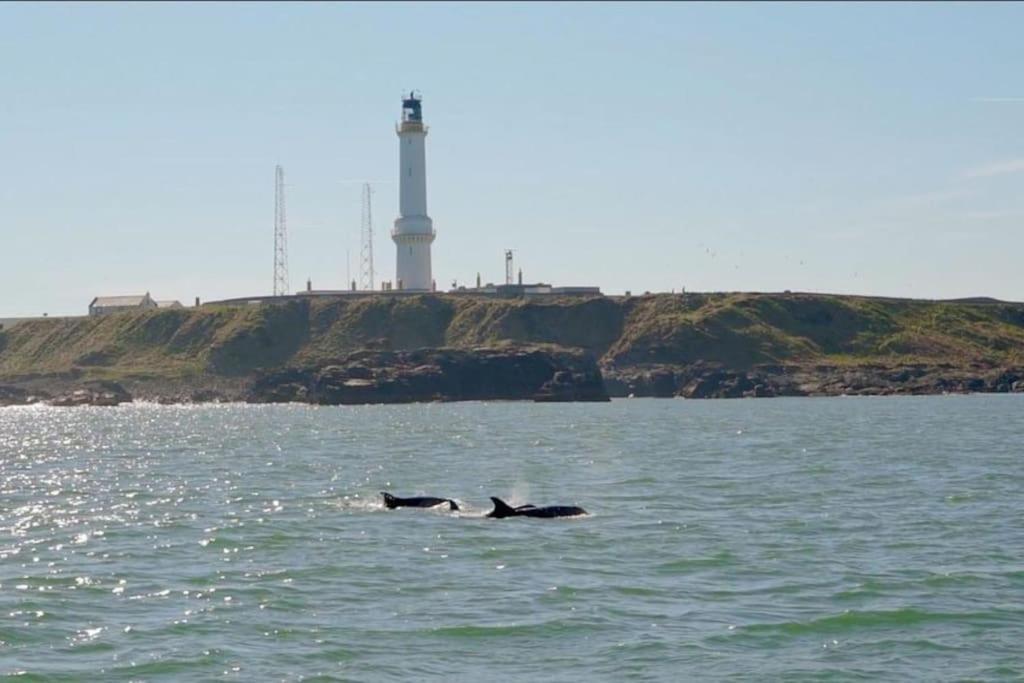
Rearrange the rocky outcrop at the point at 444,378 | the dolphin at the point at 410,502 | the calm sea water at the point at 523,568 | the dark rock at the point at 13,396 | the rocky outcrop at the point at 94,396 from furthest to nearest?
the dark rock at the point at 13,396 < the rocky outcrop at the point at 94,396 < the rocky outcrop at the point at 444,378 < the dolphin at the point at 410,502 < the calm sea water at the point at 523,568

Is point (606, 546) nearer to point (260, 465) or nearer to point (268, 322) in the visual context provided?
point (260, 465)

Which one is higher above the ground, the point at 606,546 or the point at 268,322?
the point at 268,322

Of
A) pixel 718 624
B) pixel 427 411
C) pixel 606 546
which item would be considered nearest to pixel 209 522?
pixel 606 546

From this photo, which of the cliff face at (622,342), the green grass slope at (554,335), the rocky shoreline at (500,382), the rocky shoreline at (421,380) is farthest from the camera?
the green grass slope at (554,335)

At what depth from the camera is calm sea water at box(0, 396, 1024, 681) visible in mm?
27844

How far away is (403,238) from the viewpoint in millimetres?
196500

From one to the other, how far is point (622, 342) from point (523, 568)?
14956 cm

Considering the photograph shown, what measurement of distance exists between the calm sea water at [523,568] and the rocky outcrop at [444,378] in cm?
8538

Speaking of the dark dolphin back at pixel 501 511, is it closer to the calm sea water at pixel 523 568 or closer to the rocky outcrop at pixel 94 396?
the calm sea water at pixel 523 568

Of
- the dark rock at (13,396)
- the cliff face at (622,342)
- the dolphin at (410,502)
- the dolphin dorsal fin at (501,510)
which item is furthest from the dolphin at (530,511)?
the dark rock at (13,396)

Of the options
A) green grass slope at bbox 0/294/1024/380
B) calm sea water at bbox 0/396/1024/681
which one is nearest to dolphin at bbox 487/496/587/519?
calm sea water at bbox 0/396/1024/681

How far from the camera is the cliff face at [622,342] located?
6973 inches

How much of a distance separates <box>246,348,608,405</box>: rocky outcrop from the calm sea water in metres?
85.4

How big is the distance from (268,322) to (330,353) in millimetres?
13149
